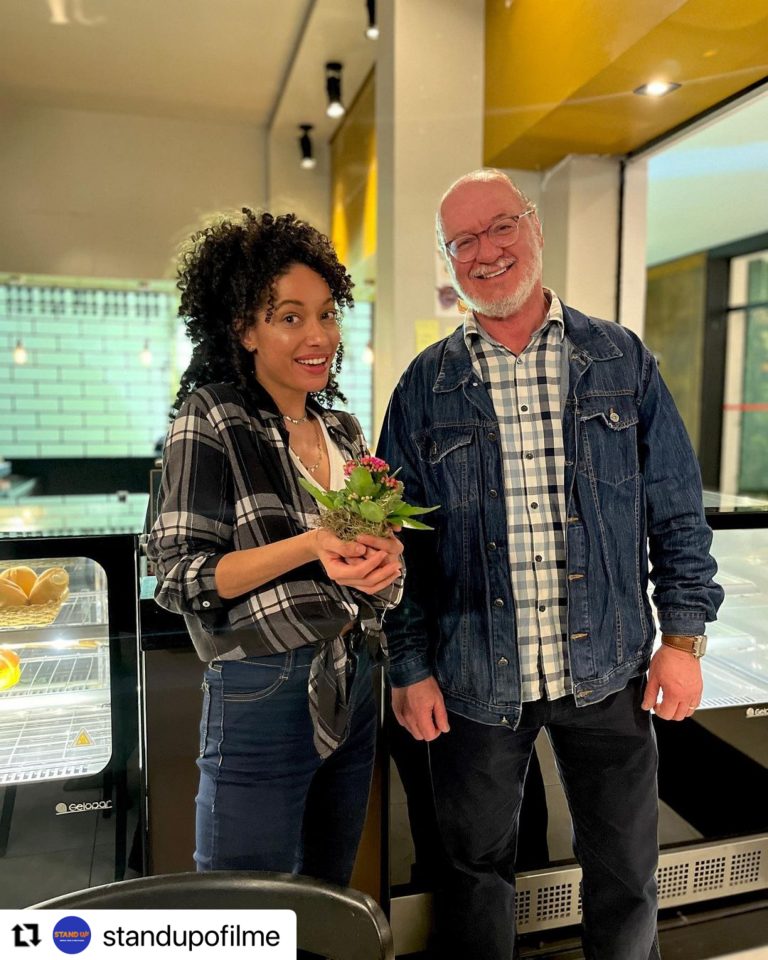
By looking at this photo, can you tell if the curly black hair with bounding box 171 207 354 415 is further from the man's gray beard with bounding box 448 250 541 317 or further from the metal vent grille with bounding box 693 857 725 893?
the metal vent grille with bounding box 693 857 725 893

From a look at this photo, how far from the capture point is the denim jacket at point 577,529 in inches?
50.0

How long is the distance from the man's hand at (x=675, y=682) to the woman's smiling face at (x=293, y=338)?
2.58 feet

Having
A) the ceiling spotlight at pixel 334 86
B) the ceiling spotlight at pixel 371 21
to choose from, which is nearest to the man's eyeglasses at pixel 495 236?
the ceiling spotlight at pixel 371 21

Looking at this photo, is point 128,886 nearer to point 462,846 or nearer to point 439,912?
point 462,846

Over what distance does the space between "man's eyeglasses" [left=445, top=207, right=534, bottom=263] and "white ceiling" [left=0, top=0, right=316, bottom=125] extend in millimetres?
2847

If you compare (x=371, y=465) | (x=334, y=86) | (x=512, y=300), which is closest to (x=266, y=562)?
(x=371, y=465)

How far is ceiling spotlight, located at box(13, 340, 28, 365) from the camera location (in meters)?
5.48

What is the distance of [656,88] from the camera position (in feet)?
7.80

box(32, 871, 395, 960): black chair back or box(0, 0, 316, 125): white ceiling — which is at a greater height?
box(0, 0, 316, 125): white ceiling

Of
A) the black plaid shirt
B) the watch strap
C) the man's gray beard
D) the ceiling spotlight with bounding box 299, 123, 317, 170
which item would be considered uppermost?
the ceiling spotlight with bounding box 299, 123, 317, 170

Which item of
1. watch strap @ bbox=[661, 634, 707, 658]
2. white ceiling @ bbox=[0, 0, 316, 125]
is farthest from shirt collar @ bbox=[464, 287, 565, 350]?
white ceiling @ bbox=[0, 0, 316, 125]

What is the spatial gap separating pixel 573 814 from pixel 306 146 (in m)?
4.61

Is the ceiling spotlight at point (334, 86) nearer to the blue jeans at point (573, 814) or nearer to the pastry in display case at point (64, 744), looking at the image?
the pastry in display case at point (64, 744)

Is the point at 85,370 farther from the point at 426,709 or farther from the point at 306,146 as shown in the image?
the point at 426,709
